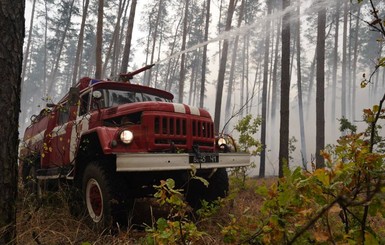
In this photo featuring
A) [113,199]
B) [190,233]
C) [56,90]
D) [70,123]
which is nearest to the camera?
[190,233]

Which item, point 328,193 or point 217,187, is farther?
point 217,187

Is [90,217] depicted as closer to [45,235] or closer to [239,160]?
[45,235]

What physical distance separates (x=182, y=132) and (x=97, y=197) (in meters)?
1.60

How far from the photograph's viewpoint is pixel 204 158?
14.5 feet

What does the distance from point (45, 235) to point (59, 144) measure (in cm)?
324

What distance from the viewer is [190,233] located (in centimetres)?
210

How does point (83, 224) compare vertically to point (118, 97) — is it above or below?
below

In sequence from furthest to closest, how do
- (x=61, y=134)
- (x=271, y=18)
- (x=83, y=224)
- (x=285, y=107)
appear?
(x=271, y=18) < (x=285, y=107) < (x=61, y=134) < (x=83, y=224)

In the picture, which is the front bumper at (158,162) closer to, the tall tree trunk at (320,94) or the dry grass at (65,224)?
the dry grass at (65,224)

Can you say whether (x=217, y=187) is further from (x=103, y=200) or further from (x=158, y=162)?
(x=103, y=200)

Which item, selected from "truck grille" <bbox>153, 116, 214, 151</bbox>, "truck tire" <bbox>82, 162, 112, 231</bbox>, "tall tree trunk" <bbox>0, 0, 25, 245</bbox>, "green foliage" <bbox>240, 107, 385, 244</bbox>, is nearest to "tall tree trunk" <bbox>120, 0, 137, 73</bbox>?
"truck grille" <bbox>153, 116, 214, 151</bbox>

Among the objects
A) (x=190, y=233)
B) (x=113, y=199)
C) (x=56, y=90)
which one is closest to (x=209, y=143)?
(x=113, y=199)

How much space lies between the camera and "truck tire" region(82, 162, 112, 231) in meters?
3.99

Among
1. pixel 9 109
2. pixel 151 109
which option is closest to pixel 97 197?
pixel 151 109
